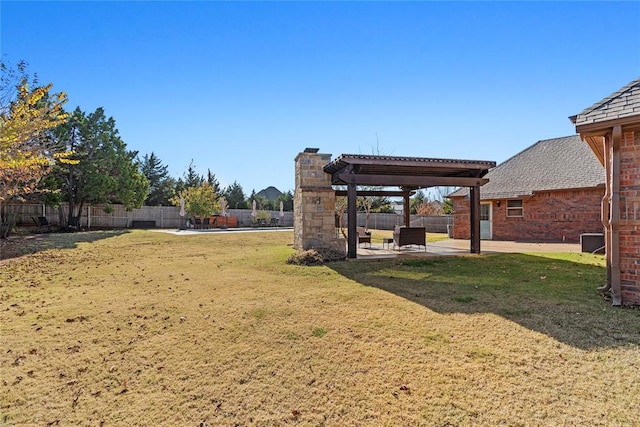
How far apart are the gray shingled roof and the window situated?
1217 centimetres

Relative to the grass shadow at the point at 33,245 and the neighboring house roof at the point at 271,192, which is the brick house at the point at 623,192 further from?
the neighboring house roof at the point at 271,192

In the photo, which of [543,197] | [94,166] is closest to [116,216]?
[94,166]

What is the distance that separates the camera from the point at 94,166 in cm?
2100

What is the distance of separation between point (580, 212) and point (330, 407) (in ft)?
55.2

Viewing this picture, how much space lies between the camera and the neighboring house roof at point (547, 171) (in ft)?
49.1

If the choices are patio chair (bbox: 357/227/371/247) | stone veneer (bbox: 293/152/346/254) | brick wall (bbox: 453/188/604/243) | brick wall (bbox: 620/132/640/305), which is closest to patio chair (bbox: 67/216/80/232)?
stone veneer (bbox: 293/152/346/254)

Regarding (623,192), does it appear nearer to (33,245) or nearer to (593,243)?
(593,243)

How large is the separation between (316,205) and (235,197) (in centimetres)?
2777

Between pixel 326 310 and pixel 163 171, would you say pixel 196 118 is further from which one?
pixel 163 171

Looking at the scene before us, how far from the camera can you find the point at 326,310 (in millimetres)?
4996

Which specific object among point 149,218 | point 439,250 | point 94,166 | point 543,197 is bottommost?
point 439,250

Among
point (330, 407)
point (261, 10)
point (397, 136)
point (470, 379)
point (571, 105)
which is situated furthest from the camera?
point (397, 136)

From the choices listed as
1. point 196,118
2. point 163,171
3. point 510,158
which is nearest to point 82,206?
point 196,118

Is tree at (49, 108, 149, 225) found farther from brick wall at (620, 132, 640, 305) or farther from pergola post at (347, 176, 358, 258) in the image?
brick wall at (620, 132, 640, 305)
